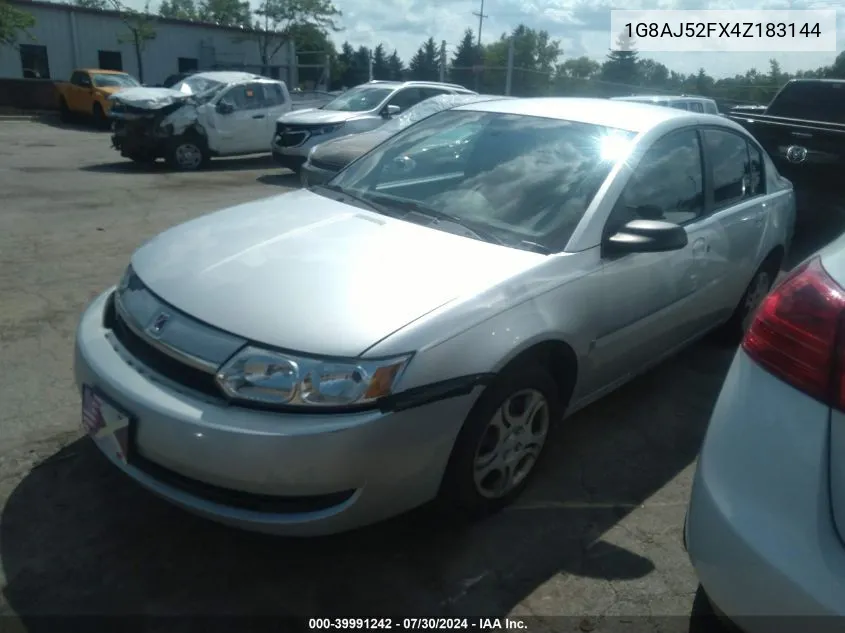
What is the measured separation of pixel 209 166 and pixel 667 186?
1138 cm

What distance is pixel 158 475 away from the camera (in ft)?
8.05

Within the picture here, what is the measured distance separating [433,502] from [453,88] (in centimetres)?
1222

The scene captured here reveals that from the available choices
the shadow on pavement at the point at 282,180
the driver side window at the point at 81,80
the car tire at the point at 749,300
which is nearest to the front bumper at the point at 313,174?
the shadow on pavement at the point at 282,180

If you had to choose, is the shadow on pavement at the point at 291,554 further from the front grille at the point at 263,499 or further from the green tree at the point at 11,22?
the green tree at the point at 11,22

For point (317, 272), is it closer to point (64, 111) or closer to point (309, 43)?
point (64, 111)

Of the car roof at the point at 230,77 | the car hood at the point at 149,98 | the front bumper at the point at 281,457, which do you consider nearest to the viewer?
the front bumper at the point at 281,457

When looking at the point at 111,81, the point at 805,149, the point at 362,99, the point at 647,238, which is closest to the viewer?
the point at 647,238

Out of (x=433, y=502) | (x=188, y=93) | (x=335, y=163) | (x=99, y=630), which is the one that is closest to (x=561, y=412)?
(x=433, y=502)

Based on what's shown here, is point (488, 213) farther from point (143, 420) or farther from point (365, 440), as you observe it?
point (143, 420)

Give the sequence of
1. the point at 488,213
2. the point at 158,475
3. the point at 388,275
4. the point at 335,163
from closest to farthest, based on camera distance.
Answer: the point at 158,475
the point at 388,275
the point at 488,213
the point at 335,163

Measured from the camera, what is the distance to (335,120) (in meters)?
12.1

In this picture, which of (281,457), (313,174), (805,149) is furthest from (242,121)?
(281,457)

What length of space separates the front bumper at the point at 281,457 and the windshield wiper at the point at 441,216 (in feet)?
2.62

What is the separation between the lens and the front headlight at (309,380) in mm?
2275
